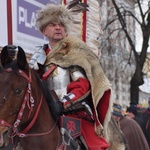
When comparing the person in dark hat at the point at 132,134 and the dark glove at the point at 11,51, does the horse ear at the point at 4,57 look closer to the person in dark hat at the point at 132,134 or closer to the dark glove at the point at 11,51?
the dark glove at the point at 11,51

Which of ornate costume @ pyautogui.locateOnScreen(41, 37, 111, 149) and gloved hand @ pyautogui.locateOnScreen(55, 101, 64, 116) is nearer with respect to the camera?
gloved hand @ pyautogui.locateOnScreen(55, 101, 64, 116)

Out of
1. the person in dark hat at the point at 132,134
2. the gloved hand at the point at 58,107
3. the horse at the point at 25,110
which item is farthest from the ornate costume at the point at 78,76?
the person in dark hat at the point at 132,134

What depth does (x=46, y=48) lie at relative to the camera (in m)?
4.66

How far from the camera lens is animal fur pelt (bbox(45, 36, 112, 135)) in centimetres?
429

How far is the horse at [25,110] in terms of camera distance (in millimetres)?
3441

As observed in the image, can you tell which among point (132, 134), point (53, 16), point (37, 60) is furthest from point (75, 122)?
point (132, 134)

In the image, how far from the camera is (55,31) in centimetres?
452

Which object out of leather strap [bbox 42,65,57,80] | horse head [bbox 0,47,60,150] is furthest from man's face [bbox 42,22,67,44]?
horse head [bbox 0,47,60,150]

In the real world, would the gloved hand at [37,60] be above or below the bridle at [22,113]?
above

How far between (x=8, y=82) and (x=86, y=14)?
3627mm

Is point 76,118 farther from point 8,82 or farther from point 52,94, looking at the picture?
point 8,82

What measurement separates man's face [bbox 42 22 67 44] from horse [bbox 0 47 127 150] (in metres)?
0.79

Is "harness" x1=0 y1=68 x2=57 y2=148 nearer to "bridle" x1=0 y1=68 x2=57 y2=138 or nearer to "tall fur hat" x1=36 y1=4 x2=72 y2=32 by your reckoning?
"bridle" x1=0 y1=68 x2=57 y2=138

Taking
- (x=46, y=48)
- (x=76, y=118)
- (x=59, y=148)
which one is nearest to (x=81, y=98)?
(x=76, y=118)
